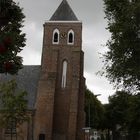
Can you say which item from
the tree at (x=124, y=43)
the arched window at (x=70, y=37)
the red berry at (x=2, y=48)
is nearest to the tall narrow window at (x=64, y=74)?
the arched window at (x=70, y=37)

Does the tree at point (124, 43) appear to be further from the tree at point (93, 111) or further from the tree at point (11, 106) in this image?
the tree at point (93, 111)

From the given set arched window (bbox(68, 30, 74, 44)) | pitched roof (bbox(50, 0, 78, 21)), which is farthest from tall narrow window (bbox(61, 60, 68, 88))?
pitched roof (bbox(50, 0, 78, 21))

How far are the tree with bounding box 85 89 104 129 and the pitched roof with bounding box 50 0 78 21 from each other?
21.0m

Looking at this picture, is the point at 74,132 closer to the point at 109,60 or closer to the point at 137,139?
the point at 137,139

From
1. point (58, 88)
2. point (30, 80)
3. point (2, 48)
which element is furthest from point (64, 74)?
point (2, 48)

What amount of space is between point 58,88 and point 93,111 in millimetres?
29252

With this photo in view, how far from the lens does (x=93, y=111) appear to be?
8450 centimetres

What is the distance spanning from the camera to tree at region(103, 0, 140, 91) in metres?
26.8

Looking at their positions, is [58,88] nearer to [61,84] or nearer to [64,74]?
[61,84]

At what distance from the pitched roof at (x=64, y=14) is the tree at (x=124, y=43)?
30.5m

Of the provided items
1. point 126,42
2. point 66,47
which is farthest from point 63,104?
point 126,42

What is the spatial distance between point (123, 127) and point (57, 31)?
23650 millimetres

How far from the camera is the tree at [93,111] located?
79.4 meters

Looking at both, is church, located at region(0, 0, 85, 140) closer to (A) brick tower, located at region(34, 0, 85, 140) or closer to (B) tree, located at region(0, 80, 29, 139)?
(A) brick tower, located at region(34, 0, 85, 140)
